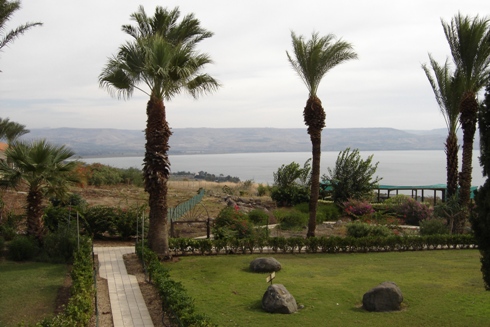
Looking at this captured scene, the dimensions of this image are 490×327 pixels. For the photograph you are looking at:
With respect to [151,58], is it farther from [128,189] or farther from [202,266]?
[128,189]

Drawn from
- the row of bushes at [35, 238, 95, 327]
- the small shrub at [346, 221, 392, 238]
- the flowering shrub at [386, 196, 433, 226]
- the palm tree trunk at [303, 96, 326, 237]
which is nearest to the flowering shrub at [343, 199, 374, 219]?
the flowering shrub at [386, 196, 433, 226]

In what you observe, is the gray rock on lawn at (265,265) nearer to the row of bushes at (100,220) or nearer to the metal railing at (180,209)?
the row of bushes at (100,220)

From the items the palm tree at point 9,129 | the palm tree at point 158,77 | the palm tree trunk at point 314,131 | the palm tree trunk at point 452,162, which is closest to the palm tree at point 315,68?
the palm tree trunk at point 314,131

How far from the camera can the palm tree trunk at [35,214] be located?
15.6 meters

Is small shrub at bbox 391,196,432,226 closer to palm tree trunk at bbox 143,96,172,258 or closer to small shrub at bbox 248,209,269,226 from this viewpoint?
small shrub at bbox 248,209,269,226

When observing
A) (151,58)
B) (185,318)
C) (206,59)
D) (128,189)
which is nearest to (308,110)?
(206,59)

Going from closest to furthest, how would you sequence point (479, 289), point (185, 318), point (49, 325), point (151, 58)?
point (49, 325)
point (185, 318)
point (479, 289)
point (151, 58)

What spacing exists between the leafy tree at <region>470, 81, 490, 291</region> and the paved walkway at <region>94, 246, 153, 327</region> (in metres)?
6.72

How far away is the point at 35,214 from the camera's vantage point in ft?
52.2

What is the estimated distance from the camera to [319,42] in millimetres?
18766

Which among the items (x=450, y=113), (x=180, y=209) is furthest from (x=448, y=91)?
(x=180, y=209)

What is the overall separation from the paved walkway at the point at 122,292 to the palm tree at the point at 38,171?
254 centimetres

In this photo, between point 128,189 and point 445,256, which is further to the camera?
point 128,189

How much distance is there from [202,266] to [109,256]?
3.49m
